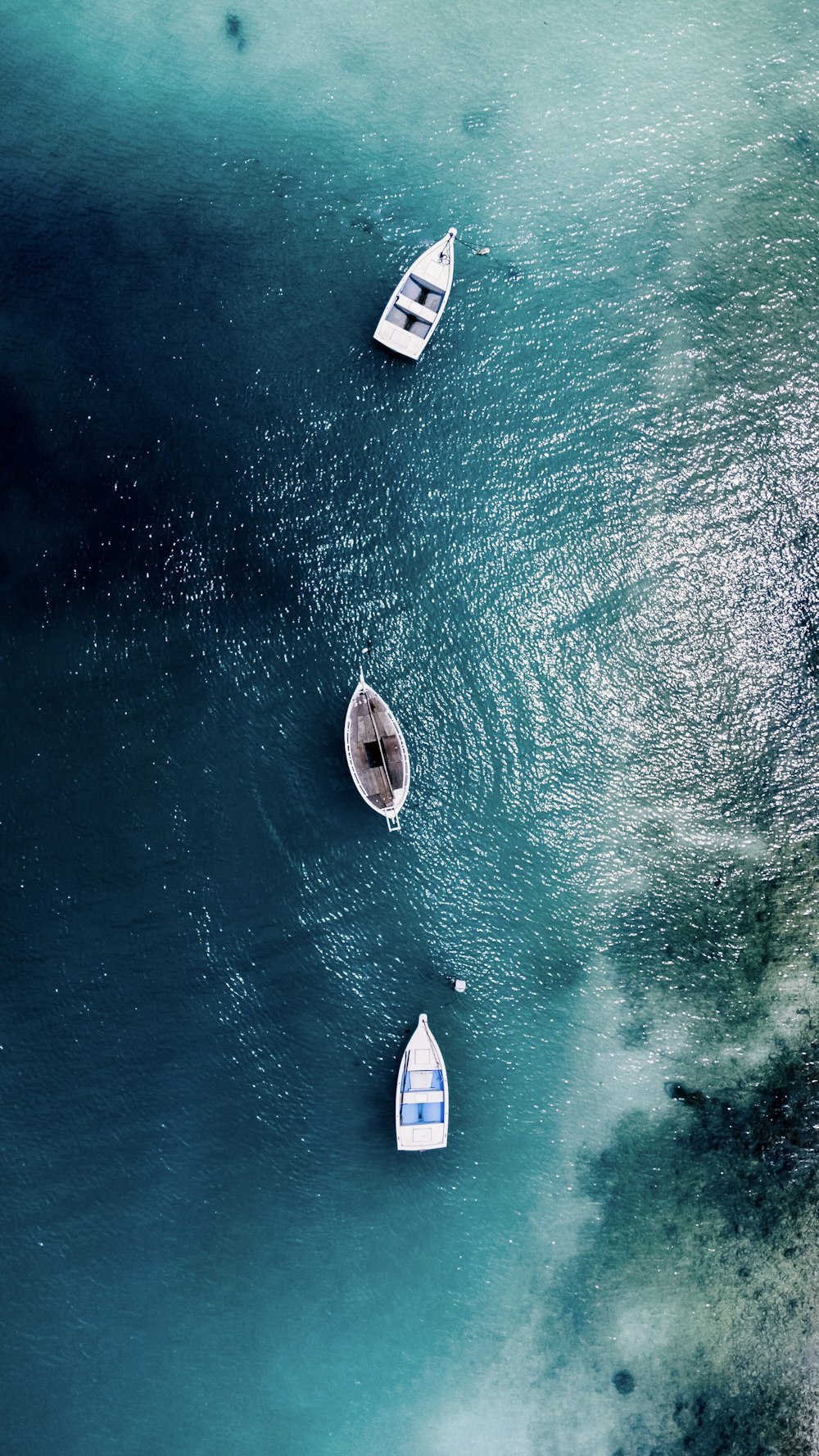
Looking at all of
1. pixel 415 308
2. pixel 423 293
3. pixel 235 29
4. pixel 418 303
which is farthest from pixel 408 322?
pixel 235 29

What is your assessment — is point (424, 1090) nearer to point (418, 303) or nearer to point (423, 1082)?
point (423, 1082)

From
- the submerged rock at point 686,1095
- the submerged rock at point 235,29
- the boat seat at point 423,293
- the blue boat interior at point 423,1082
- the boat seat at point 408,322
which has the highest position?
the submerged rock at point 235,29

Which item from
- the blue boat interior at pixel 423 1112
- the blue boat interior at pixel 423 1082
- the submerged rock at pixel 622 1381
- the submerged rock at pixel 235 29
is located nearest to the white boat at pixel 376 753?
the blue boat interior at pixel 423 1082

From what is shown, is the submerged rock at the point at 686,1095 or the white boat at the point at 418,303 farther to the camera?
the submerged rock at the point at 686,1095

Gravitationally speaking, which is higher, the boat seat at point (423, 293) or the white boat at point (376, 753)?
the boat seat at point (423, 293)

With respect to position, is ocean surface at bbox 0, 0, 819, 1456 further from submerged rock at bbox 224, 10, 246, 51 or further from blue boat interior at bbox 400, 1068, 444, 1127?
blue boat interior at bbox 400, 1068, 444, 1127

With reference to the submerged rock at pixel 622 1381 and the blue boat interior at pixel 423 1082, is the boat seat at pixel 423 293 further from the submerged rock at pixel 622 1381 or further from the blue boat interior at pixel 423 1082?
the submerged rock at pixel 622 1381
